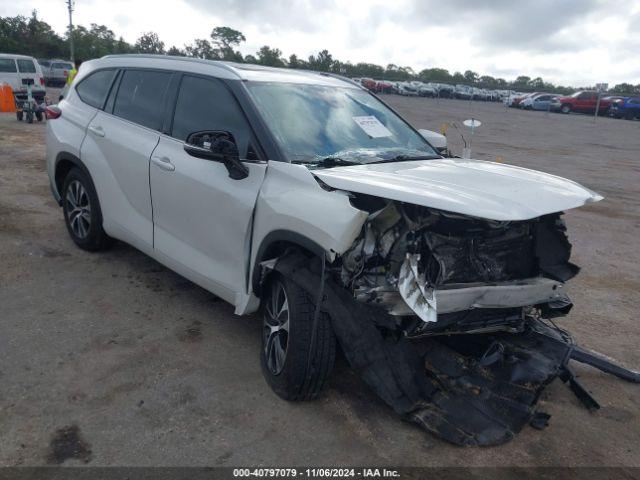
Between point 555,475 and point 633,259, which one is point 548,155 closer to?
point 633,259

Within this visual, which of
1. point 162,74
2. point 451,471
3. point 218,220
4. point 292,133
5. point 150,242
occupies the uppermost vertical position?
point 162,74

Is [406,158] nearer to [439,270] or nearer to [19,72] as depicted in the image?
[439,270]

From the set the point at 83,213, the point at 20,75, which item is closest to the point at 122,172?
the point at 83,213

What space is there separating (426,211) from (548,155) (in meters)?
15.0

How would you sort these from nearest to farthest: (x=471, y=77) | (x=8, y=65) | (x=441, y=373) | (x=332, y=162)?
(x=441, y=373), (x=332, y=162), (x=8, y=65), (x=471, y=77)

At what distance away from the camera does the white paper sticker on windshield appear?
165 inches

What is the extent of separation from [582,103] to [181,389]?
4527 cm

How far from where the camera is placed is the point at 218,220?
375 centimetres

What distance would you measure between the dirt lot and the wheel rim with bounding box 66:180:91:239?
0.27m

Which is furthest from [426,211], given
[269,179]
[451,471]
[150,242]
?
[150,242]

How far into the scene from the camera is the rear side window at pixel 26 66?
1852cm

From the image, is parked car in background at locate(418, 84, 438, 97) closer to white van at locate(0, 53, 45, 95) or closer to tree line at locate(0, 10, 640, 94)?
tree line at locate(0, 10, 640, 94)

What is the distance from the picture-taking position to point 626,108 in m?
39.7

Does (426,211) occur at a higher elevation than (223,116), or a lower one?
lower
